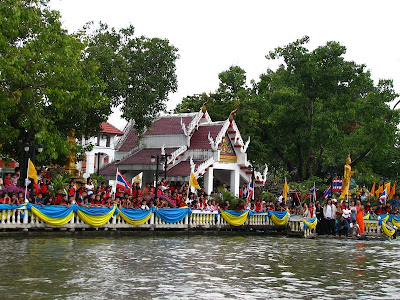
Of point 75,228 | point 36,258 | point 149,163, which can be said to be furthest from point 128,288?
point 149,163

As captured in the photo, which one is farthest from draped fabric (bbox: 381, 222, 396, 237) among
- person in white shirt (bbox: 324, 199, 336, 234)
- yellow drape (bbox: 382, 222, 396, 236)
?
person in white shirt (bbox: 324, 199, 336, 234)

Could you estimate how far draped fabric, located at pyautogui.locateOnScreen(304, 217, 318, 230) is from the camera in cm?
3347

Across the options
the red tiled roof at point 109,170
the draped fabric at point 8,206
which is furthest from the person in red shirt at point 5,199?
the red tiled roof at point 109,170

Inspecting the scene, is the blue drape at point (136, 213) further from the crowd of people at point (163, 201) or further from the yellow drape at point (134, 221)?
the crowd of people at point (163, 201)

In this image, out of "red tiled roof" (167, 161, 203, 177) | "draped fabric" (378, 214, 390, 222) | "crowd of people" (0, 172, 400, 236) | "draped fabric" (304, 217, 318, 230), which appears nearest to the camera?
"crowd of people" (0, 172, 400, 236)

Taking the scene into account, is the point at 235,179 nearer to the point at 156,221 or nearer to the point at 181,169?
the point at 181,169

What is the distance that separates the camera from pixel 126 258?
782 inches

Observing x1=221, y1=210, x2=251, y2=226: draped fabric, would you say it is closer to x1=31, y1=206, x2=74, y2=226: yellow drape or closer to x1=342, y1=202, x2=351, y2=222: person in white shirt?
x1=342, y1=202, x2=351, y2=222: person in white shirt

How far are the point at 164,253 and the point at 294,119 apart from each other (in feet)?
110

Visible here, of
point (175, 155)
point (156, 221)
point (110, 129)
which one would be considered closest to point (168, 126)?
point (175, 155)

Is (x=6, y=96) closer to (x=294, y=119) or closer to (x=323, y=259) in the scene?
(x=323, y=259)

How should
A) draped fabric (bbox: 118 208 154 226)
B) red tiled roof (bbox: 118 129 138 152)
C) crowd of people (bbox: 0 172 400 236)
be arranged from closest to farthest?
1. crowd of people (bbox: 0 172 400 236)
2. draped fabric (bbox: 118 208 154 226)
3. red tiled roof (bbox: 118 129 138 152)

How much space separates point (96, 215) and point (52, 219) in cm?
200

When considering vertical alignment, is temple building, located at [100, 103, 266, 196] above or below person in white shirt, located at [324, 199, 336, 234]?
above
